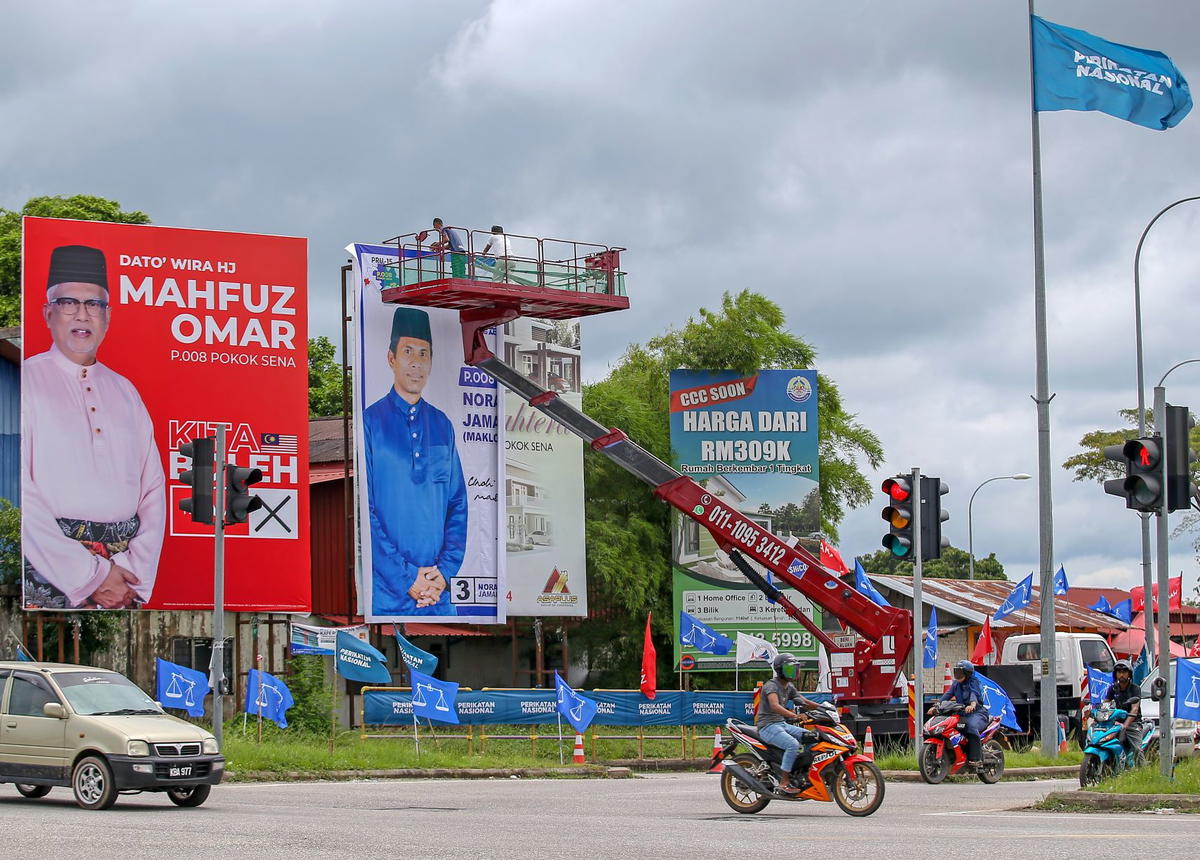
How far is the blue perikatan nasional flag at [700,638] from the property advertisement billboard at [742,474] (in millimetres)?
5378

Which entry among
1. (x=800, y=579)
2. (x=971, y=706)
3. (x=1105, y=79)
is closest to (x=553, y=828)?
(x=971, y=706)

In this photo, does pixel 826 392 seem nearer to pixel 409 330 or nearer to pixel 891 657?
pixel 409 330

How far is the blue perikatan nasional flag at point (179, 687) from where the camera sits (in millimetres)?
27891

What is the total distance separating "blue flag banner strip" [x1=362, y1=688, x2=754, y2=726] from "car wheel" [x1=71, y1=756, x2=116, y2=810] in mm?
15522

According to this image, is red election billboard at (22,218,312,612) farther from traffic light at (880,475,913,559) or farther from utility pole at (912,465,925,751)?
traffic light at (880,475,913,559)

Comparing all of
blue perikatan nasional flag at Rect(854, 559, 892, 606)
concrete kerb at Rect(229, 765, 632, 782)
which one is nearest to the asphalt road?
concrete kerb at Rect(229, 765, 632, 782)

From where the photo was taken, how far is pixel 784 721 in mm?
17438

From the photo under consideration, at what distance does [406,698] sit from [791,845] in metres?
20.8

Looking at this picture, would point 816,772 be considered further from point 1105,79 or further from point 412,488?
point 412,488

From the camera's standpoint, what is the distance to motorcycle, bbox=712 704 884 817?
671 inches

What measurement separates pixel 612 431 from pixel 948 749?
1425cm

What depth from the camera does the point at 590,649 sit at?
4859cm

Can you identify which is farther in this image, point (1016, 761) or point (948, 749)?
point (1016, 761)

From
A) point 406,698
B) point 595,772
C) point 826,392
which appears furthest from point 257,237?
point 826,392
